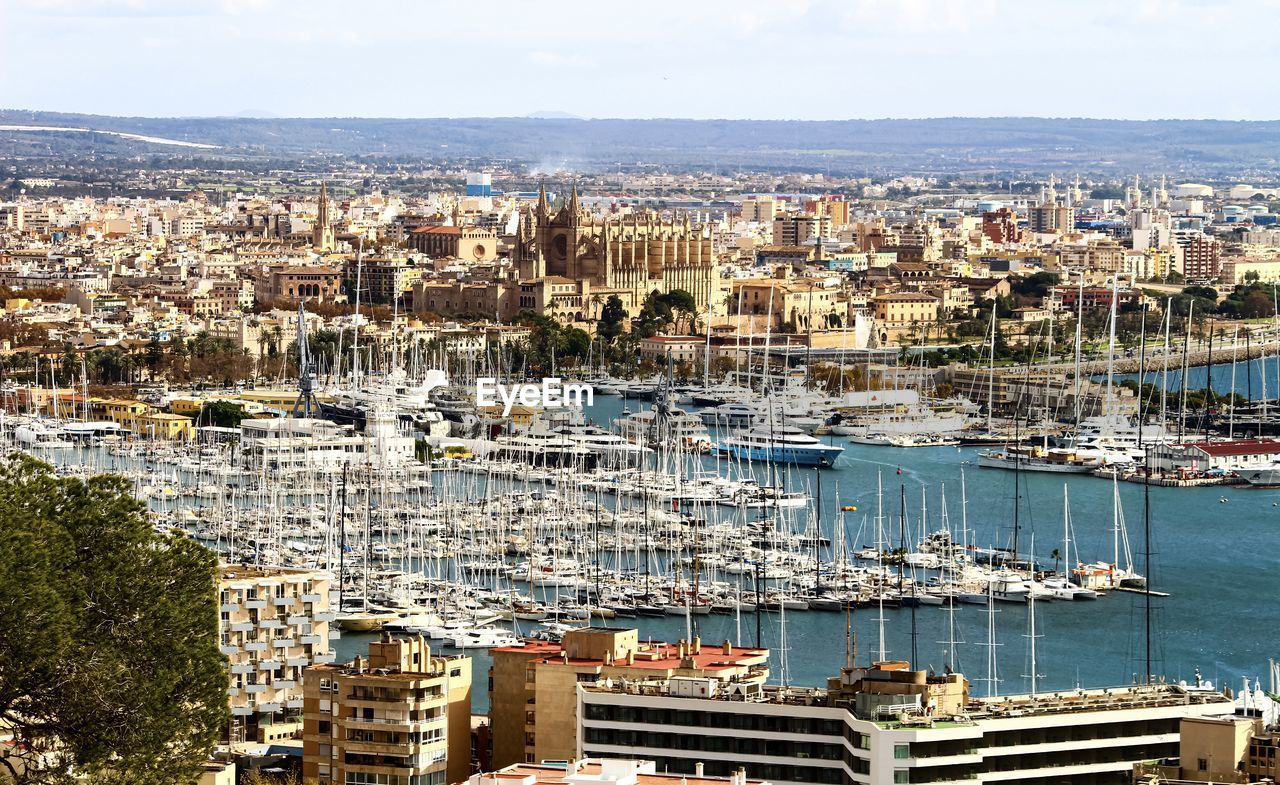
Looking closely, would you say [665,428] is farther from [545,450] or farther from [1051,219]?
[1051,219]

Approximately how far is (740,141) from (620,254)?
126555 millimetres

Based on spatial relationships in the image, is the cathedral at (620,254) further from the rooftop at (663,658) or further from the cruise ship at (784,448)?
the rooftop at (663,658)

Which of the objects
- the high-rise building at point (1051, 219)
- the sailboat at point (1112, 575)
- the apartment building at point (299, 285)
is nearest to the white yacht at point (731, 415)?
the sailboat at point (1112, 575)

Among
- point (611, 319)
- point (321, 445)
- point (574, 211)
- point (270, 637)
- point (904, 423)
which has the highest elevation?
point (270, 637)

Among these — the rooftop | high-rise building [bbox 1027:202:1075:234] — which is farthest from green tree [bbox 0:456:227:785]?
high-rise building [bbox 1027:202:1075:234]

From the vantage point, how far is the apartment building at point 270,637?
48.2 ft

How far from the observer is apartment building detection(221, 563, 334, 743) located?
48.2ft

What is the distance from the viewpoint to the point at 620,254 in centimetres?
4884

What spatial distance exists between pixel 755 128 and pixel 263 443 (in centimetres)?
15276

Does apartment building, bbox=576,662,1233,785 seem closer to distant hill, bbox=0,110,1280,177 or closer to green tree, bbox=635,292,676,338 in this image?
green tree, bbox=635,292,676,338

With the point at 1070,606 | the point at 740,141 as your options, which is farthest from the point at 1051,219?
the point at 740,141

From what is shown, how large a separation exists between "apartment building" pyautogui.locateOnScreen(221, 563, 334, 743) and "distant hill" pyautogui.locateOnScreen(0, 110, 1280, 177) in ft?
396

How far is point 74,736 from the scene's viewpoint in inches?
362

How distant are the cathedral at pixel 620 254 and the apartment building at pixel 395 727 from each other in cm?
3608
